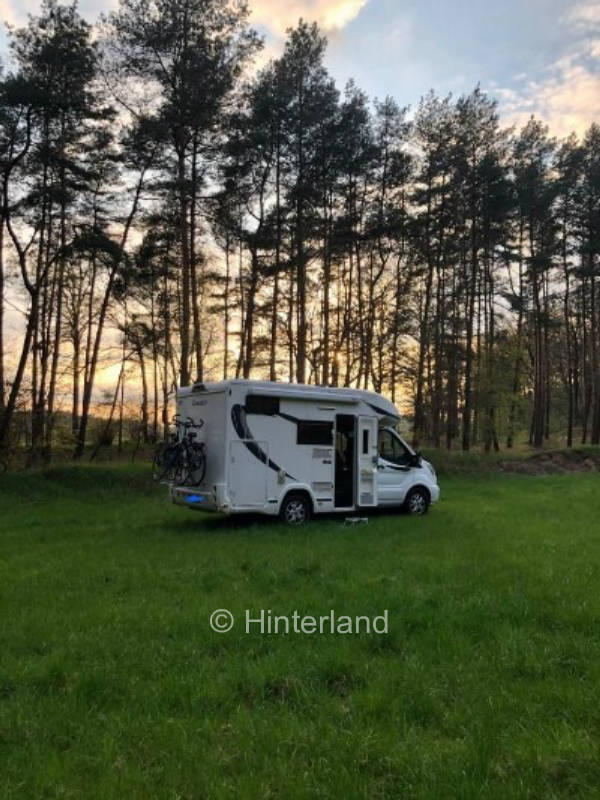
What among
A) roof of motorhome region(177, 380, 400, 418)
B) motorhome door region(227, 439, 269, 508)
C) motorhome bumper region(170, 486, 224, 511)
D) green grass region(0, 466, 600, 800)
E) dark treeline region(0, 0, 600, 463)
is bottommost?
green grass region(0, 466, 600, 800)

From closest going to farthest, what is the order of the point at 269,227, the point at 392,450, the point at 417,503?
1. the point at 392,450
2. the point at 417,503
3. the point at 269,227

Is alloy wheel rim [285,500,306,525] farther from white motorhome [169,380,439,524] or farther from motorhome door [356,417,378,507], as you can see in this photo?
motorhome door [356,417,378,507]

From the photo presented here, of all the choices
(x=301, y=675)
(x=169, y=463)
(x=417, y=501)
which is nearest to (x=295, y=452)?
(x=169, y=463)

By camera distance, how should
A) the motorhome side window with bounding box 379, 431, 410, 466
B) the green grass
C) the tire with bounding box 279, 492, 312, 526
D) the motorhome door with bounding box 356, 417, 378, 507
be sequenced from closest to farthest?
the green grass → the tire with bounding box 279, 492, 312, 526 → the motorhome door with bounding box 356, 417, 378, 507 → the motorhome side window with bounding box 379, 431, 410, 466

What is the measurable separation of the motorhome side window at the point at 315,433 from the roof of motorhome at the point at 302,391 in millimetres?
507

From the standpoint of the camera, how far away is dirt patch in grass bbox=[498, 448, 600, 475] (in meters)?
24.7

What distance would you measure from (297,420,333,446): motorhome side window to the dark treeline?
4.65 metres

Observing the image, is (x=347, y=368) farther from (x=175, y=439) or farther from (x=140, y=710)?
(x=140, y=710)

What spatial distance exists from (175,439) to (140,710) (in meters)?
8.00

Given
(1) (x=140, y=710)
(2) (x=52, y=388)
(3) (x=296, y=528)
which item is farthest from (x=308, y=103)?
(1) (x=140, y=710)

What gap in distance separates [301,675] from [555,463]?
24.2 m

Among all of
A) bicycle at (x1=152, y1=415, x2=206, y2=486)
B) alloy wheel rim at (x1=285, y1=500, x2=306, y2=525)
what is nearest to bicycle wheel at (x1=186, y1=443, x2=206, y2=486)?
bicycle at (x1=152, y1=415, x2=206, y2=486)

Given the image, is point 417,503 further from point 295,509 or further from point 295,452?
point 295,452

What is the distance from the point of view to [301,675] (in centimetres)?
427
